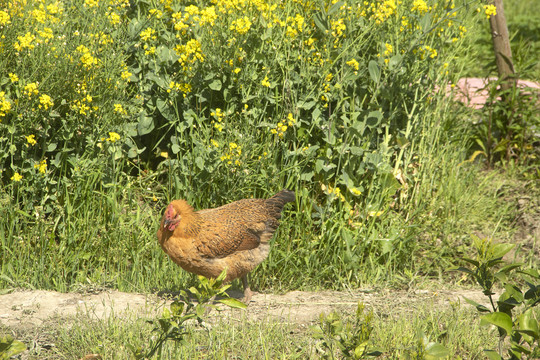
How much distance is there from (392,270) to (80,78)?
115 inches

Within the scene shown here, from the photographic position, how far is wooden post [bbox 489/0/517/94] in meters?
6.23

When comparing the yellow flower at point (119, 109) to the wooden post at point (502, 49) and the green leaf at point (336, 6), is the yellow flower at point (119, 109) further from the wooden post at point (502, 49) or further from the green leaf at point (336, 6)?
the wooden post at point (502, 49)

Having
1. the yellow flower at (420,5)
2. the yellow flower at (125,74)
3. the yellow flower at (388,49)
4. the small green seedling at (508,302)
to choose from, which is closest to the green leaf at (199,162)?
the yellow flower at (125,74)

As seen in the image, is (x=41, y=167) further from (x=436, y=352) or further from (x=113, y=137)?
(x=436, y=352)

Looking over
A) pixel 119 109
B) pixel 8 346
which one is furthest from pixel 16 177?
pixel 8 346

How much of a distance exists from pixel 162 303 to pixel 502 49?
174 inches

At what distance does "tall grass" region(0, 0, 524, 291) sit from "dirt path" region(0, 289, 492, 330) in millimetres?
220

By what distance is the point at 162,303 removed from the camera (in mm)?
4074

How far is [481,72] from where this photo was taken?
9.02m

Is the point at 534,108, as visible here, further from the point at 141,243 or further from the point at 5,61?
the point at 5,61

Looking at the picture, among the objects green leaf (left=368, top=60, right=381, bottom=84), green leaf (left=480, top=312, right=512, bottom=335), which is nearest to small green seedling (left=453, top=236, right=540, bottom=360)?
green leaf (left=480, top=312, right=512, bottom=335)

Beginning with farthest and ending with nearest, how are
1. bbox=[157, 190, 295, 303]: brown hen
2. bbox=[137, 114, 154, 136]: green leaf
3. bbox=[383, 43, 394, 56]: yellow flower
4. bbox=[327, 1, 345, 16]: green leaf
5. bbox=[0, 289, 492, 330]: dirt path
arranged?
bbox=[137, 114, 154, 136]: green leaf → bbox=[383, 43, 394, 56]: yellow flower → bbox=[327, 1, 345, 16]: green leaf → bbox=[157, 190, 295, 303]: brown hen → bbox=[0, 289, 492, 330]: dirt path

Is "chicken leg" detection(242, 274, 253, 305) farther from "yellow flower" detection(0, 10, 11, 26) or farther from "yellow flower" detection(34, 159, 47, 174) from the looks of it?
"yellow flower" detection(0, 10, 11, 26)

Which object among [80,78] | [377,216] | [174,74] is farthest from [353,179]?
[80,78]
